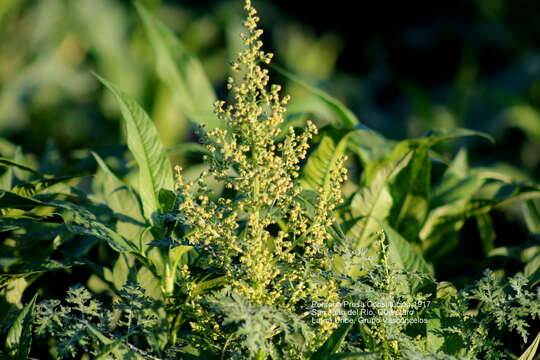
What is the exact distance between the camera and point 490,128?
6246 mm

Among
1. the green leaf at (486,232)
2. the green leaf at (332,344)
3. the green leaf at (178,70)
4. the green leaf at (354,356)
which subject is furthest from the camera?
the green leaf at (178,70)

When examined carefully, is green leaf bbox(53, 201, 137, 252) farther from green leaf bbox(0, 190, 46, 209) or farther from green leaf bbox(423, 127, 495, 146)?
green leaf bbox(423, 127, 495, 146)

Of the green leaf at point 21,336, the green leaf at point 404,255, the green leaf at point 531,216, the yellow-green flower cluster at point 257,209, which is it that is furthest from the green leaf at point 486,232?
the green leaf at point 21,336

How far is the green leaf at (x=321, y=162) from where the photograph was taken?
1.50 metres

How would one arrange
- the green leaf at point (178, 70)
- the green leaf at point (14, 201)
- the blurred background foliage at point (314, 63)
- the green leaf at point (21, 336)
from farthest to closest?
the blurred background foliage at point (314, 63)
the green leaf at point (178, 70)
the green leaf at point (14, 201)
the green leaf at point (21, 336)

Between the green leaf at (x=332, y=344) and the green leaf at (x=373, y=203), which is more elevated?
the green leaf at (x=373, y=203)

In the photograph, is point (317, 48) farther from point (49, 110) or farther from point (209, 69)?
point (49, 110)

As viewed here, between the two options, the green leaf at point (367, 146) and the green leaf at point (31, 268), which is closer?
the green leaf at point (31, 268)

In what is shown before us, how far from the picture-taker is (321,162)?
4.98 feet

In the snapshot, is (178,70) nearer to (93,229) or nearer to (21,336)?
(93,229)

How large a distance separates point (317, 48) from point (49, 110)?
3135 mm

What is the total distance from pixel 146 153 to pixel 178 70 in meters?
0.80

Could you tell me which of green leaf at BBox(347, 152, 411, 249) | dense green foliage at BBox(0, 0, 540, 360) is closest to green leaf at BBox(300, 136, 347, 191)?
dense green foliage at BBox(0, 0, 540, 360)

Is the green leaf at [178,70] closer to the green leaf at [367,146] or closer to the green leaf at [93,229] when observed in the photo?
the green leaf at [367,146]
